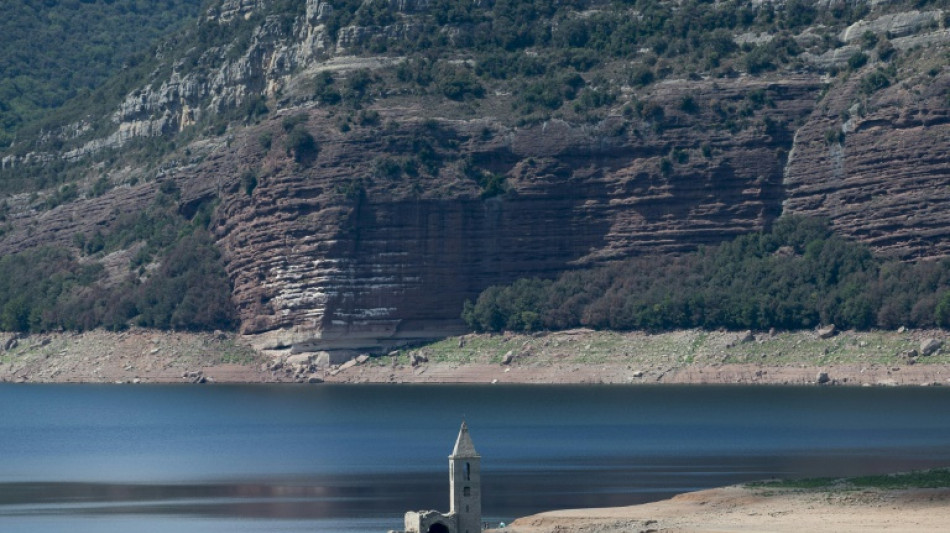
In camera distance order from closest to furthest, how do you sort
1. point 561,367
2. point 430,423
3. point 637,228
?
point 430,423, point 561,367, point 637,228

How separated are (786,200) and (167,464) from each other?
276ft

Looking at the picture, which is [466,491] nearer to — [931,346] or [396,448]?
[396,448]

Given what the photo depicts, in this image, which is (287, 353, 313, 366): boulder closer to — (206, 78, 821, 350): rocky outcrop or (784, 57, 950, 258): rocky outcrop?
(206, 78, 821, 350): rocky outcrop

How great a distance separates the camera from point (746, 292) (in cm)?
16700

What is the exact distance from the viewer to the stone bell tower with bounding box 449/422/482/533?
6688cm

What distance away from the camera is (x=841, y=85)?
179125 mm

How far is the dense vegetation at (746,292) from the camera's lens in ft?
525

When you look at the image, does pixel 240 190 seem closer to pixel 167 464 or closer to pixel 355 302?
pixel 355 302

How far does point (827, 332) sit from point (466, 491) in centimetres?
9494

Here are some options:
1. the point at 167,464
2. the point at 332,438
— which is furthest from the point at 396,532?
the point at 332,438

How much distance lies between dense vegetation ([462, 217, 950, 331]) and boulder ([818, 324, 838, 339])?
773mm

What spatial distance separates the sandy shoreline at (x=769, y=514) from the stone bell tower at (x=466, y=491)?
3.25m

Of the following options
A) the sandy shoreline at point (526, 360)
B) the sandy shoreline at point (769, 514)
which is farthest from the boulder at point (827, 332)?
the sandy shoreline at point (769, 514)

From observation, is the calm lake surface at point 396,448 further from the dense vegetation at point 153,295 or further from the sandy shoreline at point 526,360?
the dense vegetation at point 153,295
